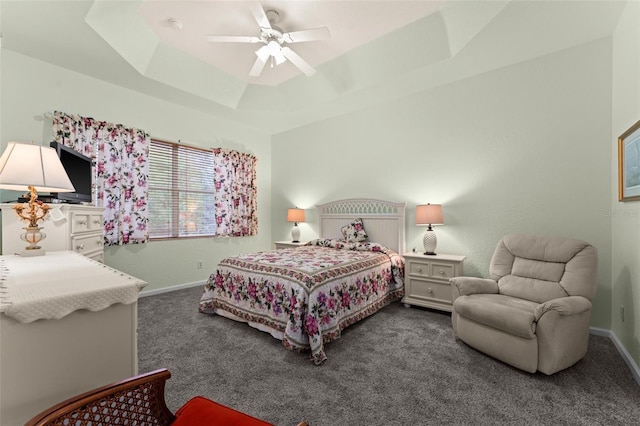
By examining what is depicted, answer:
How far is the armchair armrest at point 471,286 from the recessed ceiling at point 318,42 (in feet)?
7.79

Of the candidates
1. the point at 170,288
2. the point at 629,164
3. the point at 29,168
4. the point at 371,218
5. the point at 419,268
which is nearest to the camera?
the point at 29,168

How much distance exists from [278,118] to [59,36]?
2804 mm

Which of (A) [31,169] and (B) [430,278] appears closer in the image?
(A) [31,169]

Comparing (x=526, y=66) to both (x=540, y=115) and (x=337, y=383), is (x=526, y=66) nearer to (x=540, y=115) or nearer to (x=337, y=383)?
(x=540, y=115)

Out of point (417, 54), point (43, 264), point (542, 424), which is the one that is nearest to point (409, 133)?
point (417, 54)

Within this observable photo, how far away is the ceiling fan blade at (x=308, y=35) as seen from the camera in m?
2.34

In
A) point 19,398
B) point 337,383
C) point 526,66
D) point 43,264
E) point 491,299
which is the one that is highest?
point 526,66

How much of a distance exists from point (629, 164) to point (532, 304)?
51.9 inches

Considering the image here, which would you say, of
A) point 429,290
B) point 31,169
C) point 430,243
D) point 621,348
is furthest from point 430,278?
point 31,169

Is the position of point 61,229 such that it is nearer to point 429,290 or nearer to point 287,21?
point 287,21

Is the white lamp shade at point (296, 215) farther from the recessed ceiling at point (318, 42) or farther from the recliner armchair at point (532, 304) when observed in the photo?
the recliner armchair at point (532, 304)

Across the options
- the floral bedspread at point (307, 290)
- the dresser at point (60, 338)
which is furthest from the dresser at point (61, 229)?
the dresser at point (60, 338)

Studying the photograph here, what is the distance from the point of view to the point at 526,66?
10.1 ft

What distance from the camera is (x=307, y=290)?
2340mm
